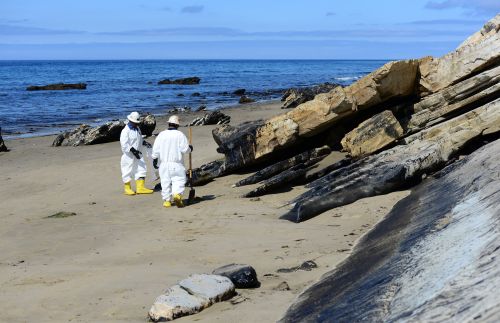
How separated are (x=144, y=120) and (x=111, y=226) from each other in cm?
1376

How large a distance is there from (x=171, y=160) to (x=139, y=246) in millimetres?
4109

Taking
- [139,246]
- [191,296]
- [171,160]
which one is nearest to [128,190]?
[171,160]

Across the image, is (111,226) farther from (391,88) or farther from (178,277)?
(391,88)

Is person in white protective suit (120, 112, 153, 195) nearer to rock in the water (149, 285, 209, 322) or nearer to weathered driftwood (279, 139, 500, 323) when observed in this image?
weathered driftwood (279, 139, 500, 323)

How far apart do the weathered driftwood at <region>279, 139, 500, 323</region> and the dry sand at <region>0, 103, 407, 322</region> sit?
0.51 m

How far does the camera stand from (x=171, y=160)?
13836 millimetres

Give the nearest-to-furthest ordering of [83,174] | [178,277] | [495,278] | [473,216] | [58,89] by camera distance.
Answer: [495,278] < [473,216] < [178,277] < [83,174] < [58,89]

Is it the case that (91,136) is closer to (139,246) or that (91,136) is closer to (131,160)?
(131,160)

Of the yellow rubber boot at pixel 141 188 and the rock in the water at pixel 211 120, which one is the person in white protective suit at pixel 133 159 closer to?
the yellow rubber boot at pixel 141 188

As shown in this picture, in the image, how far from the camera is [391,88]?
1308 centimetres

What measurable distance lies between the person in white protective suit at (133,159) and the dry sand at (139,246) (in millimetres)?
435

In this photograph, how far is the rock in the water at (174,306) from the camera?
6461 millimetres

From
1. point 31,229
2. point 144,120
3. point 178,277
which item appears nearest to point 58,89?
point 144,120

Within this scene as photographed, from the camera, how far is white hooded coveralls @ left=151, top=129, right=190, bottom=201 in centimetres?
1357
